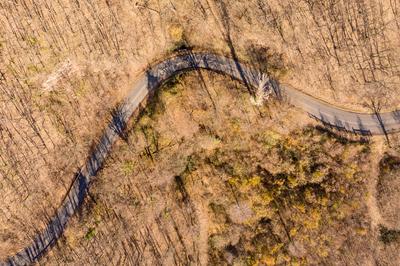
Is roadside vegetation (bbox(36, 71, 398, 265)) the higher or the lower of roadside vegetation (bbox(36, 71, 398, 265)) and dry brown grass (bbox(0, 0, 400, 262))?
the lower

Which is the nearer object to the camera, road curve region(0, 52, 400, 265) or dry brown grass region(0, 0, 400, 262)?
dry brown grass region(0, 0, 400, 262)

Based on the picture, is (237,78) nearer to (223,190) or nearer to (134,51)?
(134,51)

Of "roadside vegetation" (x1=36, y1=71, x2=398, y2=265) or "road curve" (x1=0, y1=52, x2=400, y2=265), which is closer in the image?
"road curve" (x1=0, y1=52, x2=400, y2=265)

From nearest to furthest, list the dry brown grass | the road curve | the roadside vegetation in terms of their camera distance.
Answer: 1. the dry brown grass
2. the road curve
3. the roadside vegetation

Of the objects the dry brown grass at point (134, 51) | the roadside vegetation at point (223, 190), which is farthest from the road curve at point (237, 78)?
the roadside vegetation at point (223, 190)

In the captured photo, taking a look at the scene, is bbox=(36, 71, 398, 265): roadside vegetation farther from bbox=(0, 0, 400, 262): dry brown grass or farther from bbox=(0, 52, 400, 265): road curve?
bbox=(0, 0, 400, 262): dry brown grass

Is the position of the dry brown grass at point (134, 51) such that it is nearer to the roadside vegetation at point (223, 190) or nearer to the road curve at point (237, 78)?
the road curve at point (237, 78)

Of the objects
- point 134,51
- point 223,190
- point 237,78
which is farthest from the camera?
point 223,190

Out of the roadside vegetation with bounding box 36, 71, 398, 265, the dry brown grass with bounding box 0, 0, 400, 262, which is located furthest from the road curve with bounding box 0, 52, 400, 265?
the roadside vegetation with bounding box 36, 71, 398, 265

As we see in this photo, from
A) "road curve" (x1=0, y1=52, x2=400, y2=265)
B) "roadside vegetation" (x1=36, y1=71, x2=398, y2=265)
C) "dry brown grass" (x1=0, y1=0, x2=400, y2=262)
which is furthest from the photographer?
"roadside vegetation" (x1=36, y1=71, x2=398, y2=265)

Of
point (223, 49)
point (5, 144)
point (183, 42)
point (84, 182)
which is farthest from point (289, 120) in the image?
point (5, 144)

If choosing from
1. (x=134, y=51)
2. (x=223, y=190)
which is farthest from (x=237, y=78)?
(x=223, y=190)

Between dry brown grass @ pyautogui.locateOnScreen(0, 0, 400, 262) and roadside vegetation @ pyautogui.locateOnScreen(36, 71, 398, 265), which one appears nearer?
dry brown grass @ pyautogui.locateOnScreen(0, 0, 400, 262)
